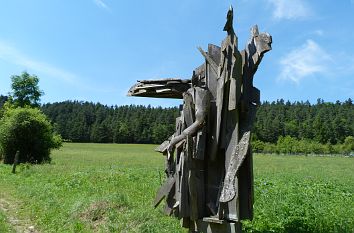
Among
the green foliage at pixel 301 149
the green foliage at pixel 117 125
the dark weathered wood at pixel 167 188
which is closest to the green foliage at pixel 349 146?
the green foliage at pixel 301 149

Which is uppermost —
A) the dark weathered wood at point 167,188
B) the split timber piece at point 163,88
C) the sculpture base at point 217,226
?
the split timber piece at point 163,88

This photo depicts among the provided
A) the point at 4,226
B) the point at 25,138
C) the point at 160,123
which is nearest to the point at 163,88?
the point at 4,226

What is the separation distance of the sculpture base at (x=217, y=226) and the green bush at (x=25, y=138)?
31.2 meters

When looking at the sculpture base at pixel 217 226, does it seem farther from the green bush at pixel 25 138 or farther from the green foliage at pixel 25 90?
the green foliage at pixel 25 90

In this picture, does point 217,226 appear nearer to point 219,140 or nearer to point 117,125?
point 219,140

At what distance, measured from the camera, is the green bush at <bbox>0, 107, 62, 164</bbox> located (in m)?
34.7

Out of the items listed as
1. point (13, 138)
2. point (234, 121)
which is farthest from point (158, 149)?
point (13, 138)

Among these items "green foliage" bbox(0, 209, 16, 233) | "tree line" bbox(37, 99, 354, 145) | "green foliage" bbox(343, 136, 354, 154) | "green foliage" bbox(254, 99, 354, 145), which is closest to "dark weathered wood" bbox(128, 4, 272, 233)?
"green foliage" bbox(0, 209, 16, 233)

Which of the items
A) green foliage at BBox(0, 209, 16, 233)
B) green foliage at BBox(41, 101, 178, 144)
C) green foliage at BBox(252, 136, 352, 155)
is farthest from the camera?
green foliage at BBox(41, 101, 178, 144)

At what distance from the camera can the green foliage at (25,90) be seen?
176 ft

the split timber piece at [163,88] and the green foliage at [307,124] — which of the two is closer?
the split timber piece at [163,88]

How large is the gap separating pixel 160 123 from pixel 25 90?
72.7 meters

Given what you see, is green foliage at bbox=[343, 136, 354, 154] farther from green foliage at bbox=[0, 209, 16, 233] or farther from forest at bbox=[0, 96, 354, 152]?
green foliage at bbox=[0, 209, 16, 233]

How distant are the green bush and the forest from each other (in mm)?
77844
